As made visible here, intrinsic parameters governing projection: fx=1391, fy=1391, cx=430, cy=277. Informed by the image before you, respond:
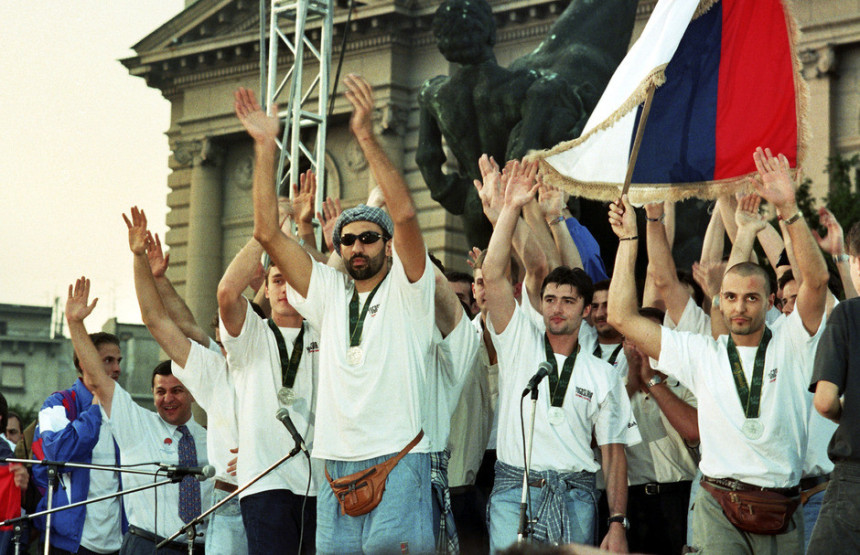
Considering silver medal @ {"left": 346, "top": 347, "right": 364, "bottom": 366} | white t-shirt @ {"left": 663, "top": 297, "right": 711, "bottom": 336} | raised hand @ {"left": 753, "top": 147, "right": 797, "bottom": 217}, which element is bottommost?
silver medal @ {"left": 346, "top": 347, "right": 364, "bottom": 366}

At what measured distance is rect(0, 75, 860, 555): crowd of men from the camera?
6.14 metres

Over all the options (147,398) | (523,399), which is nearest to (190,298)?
(147,398)

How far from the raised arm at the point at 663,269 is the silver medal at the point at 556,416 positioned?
0.92 m

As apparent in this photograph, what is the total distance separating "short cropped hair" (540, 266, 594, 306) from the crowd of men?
0.04 feet

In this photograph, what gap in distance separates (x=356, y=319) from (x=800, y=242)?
2007 mm

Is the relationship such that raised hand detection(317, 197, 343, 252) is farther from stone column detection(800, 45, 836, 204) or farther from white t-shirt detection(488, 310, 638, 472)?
stone column detection(800, 45, 836, 204)

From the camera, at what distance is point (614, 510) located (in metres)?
6.70

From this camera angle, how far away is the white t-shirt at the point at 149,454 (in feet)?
26.1

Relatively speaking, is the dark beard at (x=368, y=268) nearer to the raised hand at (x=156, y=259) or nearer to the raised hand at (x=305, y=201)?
the raised hand at (x=305, y=201)

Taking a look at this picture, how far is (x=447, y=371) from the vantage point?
664 cm

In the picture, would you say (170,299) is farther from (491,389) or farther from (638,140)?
(638,140)

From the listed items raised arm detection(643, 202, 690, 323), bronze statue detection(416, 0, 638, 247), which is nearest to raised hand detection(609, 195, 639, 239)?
raised arm detection(643, 202, 690, 323)

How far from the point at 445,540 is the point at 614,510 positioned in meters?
0.87

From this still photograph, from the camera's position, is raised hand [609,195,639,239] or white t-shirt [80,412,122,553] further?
white t-shirt [80,412,122,553]
